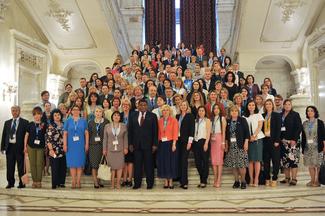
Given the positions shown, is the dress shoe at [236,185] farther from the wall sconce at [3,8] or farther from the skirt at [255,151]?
the wall sconce at [3,8]

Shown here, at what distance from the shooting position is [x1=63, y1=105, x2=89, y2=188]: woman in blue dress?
6512 millimetres

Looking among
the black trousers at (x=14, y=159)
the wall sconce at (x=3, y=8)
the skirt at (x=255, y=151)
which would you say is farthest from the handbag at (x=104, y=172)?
the wall sconce at (x=3, y=8)

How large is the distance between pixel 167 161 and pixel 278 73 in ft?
33.9

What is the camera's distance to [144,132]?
20.9 ft

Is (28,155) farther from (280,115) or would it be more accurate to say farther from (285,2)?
(285,2)

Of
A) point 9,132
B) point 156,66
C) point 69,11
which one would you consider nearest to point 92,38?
point 69,11

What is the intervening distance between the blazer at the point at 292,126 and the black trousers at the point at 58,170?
3.88m

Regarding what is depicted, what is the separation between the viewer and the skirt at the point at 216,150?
646 centimetres

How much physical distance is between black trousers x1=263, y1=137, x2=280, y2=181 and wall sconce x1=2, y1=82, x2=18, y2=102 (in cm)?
742

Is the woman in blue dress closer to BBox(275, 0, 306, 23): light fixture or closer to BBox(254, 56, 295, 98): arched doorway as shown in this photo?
BBox(275, 0, 306, 23): light fixture

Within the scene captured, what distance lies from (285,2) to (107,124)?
8.24 m

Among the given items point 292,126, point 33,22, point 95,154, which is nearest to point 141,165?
point 95,154

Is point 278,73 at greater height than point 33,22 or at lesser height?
lesser

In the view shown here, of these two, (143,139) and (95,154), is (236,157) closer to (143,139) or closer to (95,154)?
(143,139)
